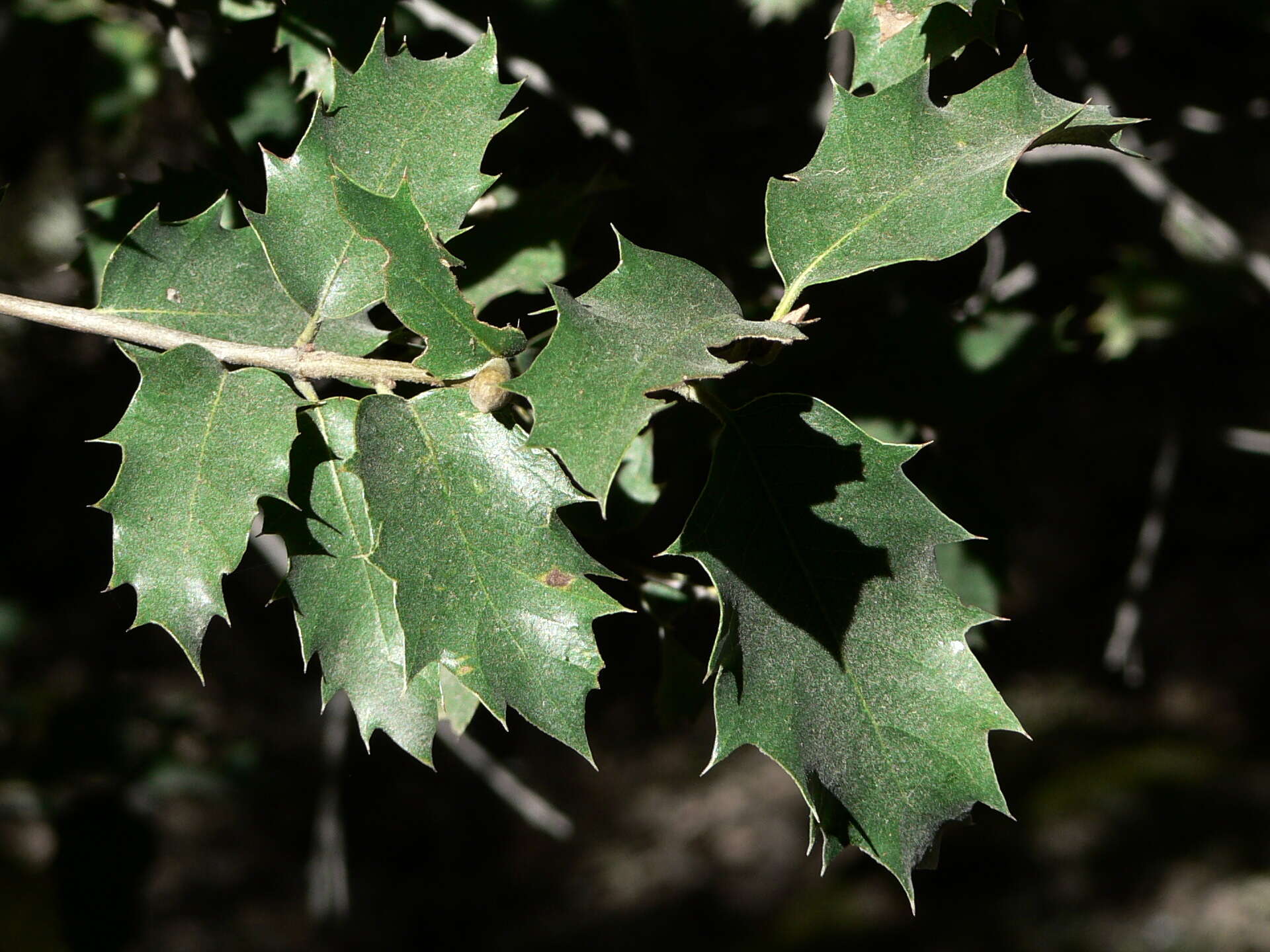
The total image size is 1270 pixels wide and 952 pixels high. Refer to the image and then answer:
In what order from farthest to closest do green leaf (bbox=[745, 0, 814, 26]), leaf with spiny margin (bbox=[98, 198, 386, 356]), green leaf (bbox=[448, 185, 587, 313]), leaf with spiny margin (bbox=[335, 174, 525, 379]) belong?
green leaf (bbox=[745, 0, 814, 26])
green leaf (bbox=[448, 185, 587, 313])
leaf with spiny margin (bbox=[98, 198, 386, 356])
leaf with spiny margin (bbox=[335, 174, 525, 379])

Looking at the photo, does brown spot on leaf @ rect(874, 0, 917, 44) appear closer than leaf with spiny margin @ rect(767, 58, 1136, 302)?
No

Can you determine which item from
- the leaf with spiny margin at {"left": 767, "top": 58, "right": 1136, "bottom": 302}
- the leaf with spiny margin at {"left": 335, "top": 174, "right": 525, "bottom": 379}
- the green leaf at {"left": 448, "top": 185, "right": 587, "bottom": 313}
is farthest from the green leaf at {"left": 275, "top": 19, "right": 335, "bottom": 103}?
the leaf with spiny margin at {"left": 767, "top": 58, "right": 1136, "bottom": 302}

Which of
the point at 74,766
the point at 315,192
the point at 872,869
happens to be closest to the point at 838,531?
the point at 315,192

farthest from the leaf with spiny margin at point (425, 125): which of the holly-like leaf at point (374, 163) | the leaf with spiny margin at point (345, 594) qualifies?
the leaf with spiny margin at point (345, 594)

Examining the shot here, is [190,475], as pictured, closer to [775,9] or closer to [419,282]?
[419,282]

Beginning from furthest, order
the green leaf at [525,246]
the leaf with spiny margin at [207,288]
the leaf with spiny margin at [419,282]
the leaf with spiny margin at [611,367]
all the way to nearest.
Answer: the green leaf at [525,246] < the leaf with spiny margin at [207,288] < the leaf with spiny margin at [419,282] < the leaf with spiny margin at [611,367]

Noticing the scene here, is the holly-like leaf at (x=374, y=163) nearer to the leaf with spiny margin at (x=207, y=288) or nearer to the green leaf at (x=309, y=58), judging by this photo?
the leaf with spiny margin at (x=207, y=288)

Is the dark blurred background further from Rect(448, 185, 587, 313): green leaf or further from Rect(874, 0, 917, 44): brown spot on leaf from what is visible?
Rect(874, 0, 917, 44): brown spot on leaf
